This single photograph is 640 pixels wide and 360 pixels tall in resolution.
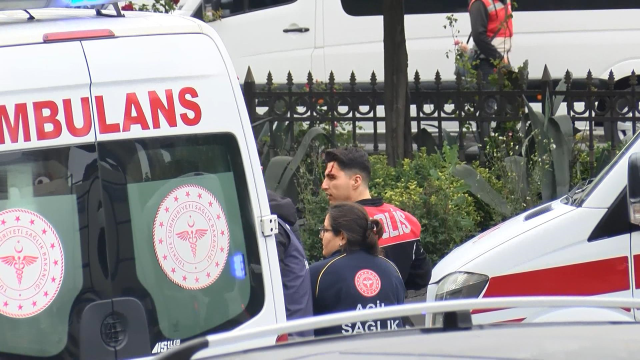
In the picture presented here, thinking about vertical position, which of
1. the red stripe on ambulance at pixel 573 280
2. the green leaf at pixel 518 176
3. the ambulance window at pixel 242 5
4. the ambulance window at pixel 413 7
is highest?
the ambulance window at pixel 242 5

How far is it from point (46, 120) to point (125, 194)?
1.11 feet

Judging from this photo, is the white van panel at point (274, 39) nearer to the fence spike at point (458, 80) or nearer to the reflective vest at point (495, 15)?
the reflective vest at point (495, 15)

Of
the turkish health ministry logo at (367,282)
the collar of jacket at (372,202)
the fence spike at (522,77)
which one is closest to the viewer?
the turkish health ministry logo at (367,282)

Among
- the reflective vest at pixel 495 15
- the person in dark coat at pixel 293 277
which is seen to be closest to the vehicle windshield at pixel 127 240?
the person in dark coat at pixel 293 277

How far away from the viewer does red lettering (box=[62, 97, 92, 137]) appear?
2977 millimetres

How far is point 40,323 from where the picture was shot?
9.52ft

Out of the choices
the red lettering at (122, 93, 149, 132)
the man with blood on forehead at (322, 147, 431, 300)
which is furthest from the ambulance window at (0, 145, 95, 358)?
the man with blood on forehead at (322, 147, 431, 300)

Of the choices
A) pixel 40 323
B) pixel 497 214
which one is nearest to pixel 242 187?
pixel 40 323

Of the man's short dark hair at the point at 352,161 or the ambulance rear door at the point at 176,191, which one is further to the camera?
the man's short dark hair at the point at 352,161

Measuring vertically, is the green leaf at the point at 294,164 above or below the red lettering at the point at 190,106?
below

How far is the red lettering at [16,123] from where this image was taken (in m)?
2.89

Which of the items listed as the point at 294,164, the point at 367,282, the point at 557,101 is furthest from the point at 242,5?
the point at 367,282

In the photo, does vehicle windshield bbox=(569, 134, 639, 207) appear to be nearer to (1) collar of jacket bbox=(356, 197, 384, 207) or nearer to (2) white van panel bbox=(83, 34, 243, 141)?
(1) collar of jacket bbox=(356, 197, 384, 207)

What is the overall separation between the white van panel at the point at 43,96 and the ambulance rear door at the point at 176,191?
0.18 feet
